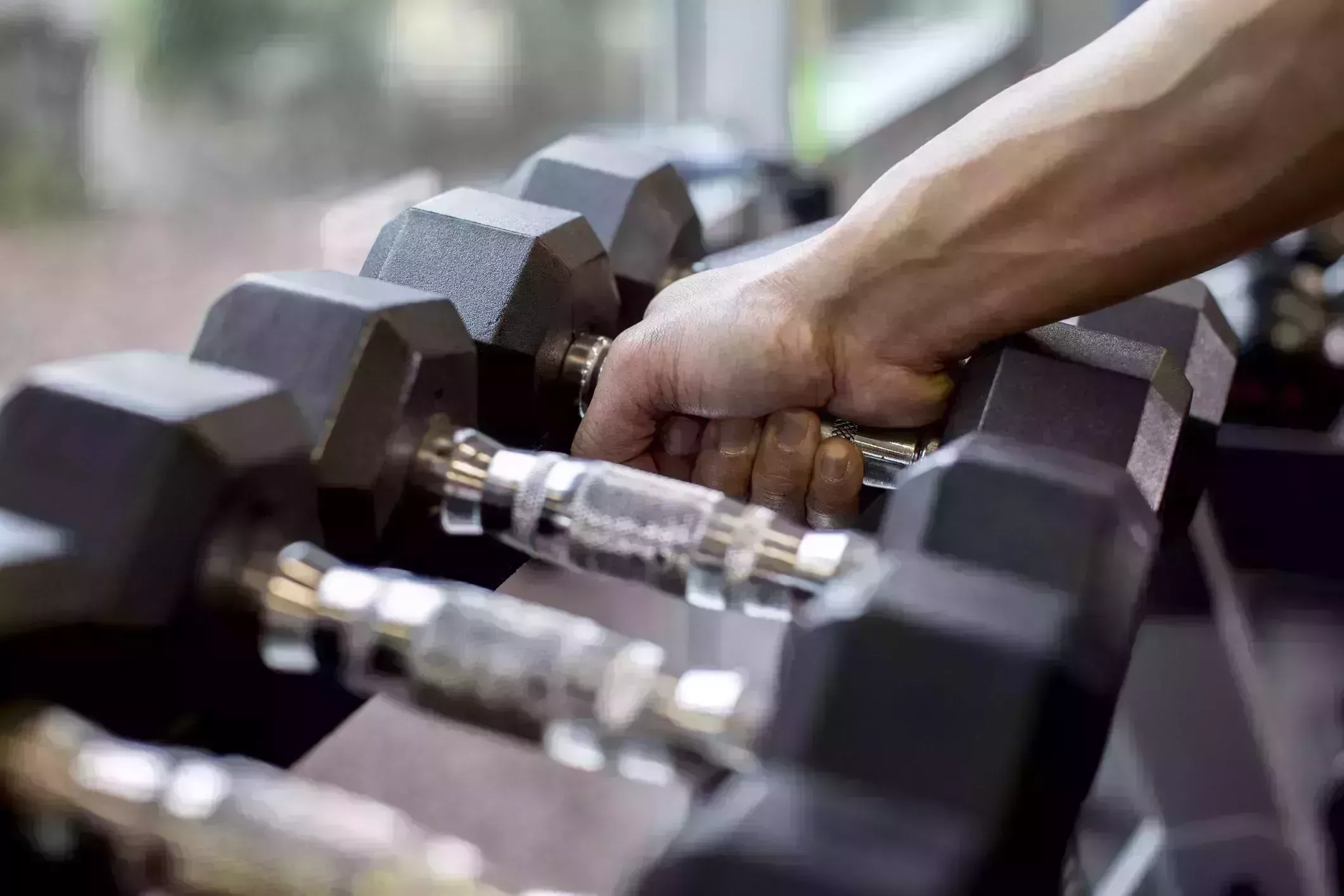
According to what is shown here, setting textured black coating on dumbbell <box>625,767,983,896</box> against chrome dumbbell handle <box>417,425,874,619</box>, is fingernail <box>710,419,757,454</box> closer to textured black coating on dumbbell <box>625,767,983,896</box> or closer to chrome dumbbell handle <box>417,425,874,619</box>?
chrome dumbbell handle <box>417,425,874,619</box>

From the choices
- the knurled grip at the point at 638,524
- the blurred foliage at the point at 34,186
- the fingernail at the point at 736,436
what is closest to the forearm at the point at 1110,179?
the fingernail at the point at 736,436

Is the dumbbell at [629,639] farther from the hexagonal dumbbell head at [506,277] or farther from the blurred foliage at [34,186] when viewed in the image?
the blurred foliage at [34,186]

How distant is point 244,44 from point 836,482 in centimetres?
98

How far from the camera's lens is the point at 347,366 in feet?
1.58

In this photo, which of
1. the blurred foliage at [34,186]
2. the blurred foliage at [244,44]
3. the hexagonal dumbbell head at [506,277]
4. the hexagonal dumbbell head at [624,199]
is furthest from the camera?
the blurred foliage at [244,44]

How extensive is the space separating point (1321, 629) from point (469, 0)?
129cm

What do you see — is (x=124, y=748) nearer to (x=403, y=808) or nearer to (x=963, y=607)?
(x=963, y=607)

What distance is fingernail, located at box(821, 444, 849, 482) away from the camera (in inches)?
25.6

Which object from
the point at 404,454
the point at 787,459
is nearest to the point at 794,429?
the point at 787,459

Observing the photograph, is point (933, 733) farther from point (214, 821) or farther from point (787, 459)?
point (787, 459)

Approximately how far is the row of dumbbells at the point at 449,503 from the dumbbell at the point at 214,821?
5 centimetres

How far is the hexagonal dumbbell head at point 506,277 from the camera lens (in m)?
0.60

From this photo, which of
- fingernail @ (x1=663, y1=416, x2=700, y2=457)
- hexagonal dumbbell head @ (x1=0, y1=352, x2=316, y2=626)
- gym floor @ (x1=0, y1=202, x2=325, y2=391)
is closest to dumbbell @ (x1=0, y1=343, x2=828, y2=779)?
hexagonal dumbbell head @ (x1=0, y1=352, x2=316, y2=626)

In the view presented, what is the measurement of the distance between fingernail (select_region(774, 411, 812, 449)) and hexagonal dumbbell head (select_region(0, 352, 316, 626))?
313 millimetres
